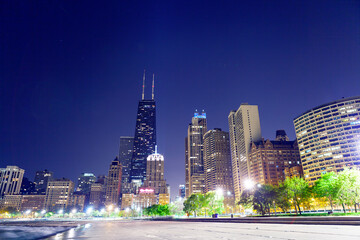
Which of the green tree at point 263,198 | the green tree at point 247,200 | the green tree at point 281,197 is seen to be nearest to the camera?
the green tree at point 263,198

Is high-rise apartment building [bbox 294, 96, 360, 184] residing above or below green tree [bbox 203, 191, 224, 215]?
above

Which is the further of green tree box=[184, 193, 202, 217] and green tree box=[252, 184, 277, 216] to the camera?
green tree box=[184, 193, 202, 217]

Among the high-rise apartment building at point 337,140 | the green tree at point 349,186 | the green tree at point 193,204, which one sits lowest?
the green tree at point 193,204

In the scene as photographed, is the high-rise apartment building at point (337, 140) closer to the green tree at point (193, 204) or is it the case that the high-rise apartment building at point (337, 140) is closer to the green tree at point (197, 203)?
the green tree at point (197, 203)

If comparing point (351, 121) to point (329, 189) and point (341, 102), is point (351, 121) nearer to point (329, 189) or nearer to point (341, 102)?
point (341, 102)

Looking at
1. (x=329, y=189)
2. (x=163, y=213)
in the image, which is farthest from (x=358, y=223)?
(x=163, y=213)

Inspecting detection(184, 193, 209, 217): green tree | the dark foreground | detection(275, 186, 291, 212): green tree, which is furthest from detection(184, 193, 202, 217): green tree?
the dark foreground

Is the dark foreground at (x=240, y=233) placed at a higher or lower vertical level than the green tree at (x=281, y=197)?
lower

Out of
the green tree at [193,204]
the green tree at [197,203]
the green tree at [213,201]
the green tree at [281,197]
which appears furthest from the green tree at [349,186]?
the green tree at [193,204]

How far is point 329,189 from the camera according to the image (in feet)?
210

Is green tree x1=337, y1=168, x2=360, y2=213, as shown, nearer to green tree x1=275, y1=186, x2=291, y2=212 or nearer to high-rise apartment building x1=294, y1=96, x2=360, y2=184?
green tree x1=275, y1=186, x2=291, y2=212

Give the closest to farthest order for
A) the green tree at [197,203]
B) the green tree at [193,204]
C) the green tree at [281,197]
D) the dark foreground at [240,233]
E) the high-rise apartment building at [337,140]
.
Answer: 1. the dark foreground at [240,233]
2. the green tree at [281,197]
3. the green tree at [197,203]
4. the green tree at [193,204]
5. the high-rise apartment building at [337,140]

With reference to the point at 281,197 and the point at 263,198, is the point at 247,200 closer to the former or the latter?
the point at 263,198

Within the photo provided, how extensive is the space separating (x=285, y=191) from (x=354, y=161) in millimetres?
139268
